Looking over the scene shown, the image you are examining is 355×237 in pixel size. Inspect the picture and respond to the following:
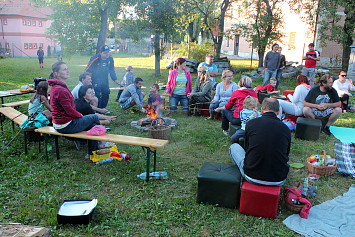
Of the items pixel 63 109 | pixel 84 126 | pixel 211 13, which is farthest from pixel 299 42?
pixel 63 109

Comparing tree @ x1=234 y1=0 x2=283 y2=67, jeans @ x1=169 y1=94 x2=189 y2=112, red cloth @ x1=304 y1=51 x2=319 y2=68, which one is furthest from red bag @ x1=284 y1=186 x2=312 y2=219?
tree @ x1=234 y1=0 x2=283 y2=67

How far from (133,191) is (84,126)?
64.9 inches

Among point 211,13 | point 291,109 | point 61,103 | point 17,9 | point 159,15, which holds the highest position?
point 17,9

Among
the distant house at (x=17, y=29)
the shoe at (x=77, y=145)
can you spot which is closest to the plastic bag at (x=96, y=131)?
the shoe at (x=77, y=145)

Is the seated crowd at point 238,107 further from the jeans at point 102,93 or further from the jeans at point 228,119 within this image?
the jeans at point 102,93

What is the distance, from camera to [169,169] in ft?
16.3

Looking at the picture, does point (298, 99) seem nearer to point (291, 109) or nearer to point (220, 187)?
point (291, 109)

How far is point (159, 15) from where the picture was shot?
523 inches

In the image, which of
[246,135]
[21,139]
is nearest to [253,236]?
[246,135]

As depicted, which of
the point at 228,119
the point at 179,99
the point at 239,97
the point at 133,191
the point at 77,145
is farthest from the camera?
the point at 179,99

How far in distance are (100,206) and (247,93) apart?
379 centimetres

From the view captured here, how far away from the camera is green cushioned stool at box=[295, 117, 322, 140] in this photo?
645 centimetres

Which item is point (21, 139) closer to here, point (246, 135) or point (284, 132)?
point (246, 135)

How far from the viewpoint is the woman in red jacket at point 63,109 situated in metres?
4.80
